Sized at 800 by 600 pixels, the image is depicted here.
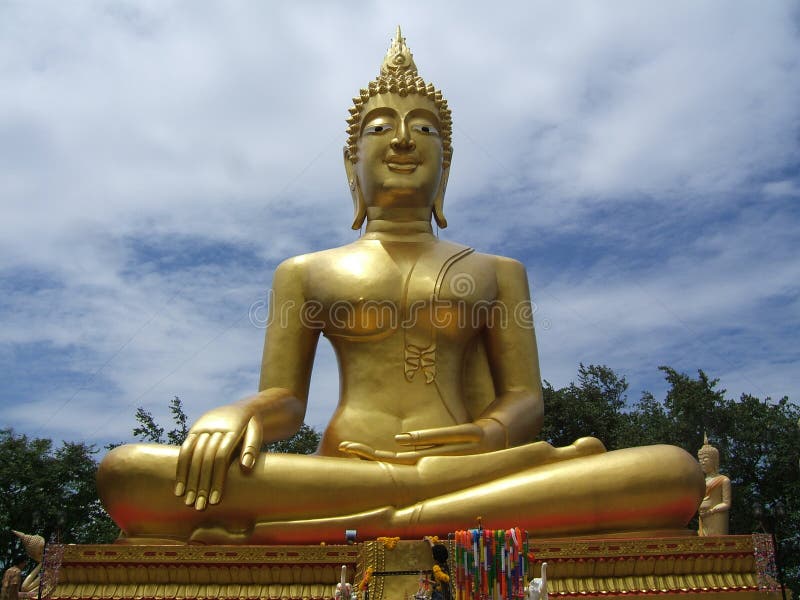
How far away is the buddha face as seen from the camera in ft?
24.2

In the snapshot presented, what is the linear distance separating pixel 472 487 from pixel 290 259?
2.78 meters

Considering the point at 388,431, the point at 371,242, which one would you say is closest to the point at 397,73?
the point at 371,242

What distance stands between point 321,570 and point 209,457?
1.05 metres

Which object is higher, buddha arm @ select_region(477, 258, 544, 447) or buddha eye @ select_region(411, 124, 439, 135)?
buddha eye @ select_region(411, 124, 439, 135)

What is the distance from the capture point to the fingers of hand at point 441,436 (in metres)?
6.03

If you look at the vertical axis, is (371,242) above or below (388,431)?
above

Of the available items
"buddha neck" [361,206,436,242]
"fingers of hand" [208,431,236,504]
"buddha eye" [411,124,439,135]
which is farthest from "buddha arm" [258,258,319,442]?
"buddha eye" [411,124,439,135]

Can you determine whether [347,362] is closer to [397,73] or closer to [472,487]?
[472,487]

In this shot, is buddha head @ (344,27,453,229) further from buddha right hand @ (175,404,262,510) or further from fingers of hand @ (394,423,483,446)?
buddha right hand @ (175,404,262,510)

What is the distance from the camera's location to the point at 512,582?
4.33m

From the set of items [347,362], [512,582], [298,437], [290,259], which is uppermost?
[298,437]

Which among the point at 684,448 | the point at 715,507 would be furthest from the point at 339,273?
the point at 684,448

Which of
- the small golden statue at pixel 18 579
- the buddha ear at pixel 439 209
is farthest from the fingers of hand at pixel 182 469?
the small golden statue at pixel 18 579

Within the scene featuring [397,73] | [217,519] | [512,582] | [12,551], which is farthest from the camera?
[12,551]
